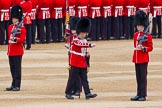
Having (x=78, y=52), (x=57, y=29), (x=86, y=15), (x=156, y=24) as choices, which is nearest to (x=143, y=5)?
(x=156, y=24)

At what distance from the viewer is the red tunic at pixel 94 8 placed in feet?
105

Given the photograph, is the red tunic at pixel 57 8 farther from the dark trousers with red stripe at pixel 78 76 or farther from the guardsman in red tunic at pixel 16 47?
the dark trousers with red stripe at pixel 78 76

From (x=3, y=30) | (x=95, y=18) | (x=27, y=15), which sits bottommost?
(x=3, y=30)

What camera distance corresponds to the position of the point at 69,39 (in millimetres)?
19031

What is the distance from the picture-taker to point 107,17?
1283 inches

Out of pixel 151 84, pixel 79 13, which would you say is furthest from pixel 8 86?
pixel 79 13

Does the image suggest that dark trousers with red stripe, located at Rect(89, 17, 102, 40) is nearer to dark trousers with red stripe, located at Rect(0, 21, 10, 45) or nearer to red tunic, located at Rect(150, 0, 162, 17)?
red tunic, located at Rect(150, 0, 162, 17)

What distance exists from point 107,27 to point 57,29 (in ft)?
7.06

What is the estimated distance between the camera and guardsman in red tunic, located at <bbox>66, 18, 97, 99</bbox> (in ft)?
60.2

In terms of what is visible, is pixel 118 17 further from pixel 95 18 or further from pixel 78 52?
pixel 78 52

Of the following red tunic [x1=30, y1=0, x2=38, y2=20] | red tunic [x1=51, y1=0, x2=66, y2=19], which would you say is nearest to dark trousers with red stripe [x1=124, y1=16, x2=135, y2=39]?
red tunic [x1=51, y1=0, x2=66, y2=19]

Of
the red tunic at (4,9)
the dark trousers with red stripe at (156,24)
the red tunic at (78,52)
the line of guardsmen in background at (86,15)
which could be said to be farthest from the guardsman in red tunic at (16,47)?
the dark trousers with red stripe at (156,24)

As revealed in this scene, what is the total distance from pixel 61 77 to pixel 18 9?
251 cm

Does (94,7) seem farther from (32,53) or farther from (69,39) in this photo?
(69,39)
